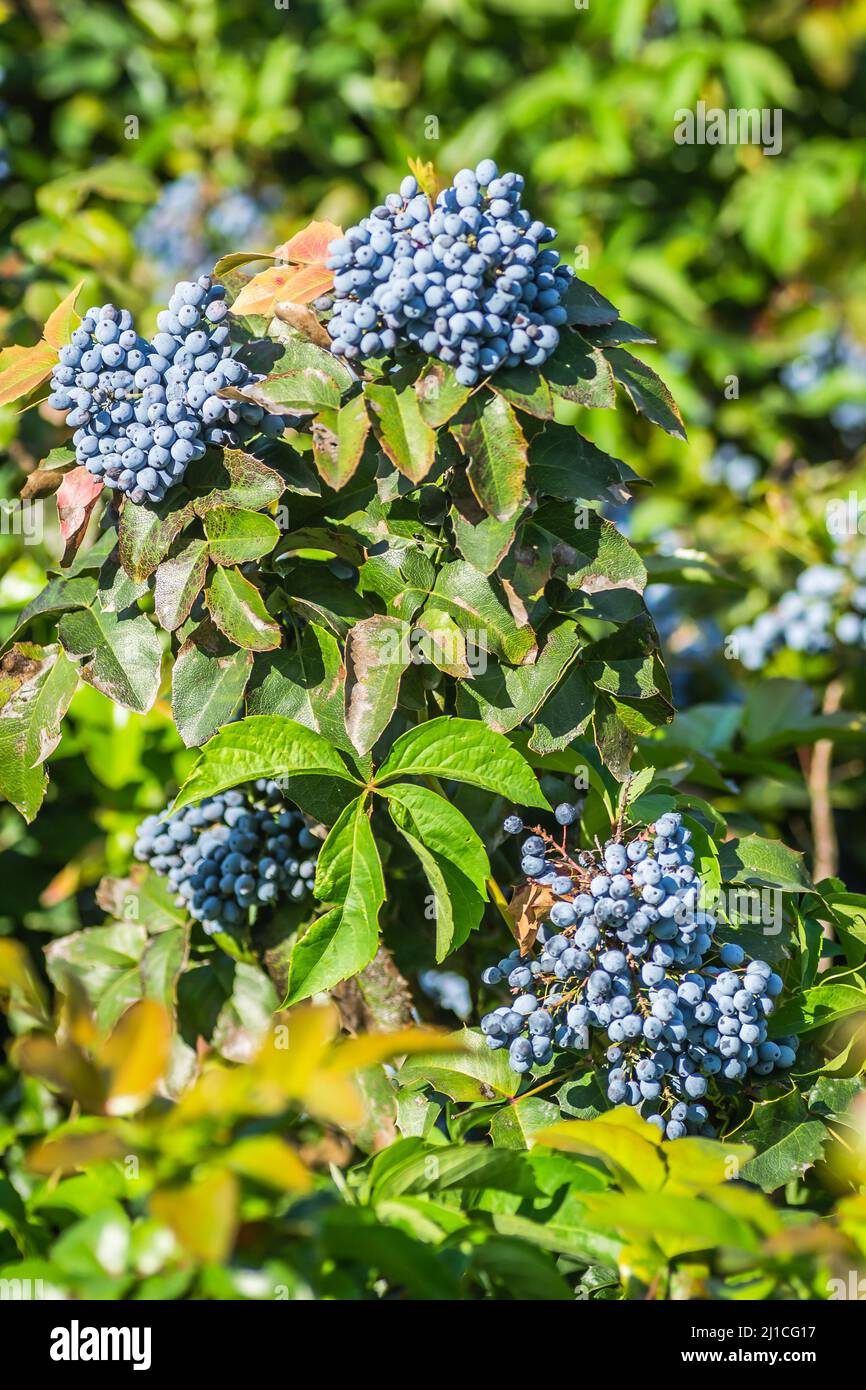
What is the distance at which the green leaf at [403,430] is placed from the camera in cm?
78

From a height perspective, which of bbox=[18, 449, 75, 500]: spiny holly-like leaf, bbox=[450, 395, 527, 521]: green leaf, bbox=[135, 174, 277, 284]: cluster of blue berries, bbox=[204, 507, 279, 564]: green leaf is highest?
bbox=[135, 174, 277, 284]: cluster of blue berries

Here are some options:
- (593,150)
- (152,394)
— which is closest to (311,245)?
(152,394)

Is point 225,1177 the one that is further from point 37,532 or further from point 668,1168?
point 37,532

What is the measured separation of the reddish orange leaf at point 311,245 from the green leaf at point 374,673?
0.25 meters

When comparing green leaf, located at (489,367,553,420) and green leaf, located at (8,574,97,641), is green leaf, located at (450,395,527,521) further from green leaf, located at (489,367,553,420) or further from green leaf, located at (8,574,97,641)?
green leaf, located at (8,574,97,641)

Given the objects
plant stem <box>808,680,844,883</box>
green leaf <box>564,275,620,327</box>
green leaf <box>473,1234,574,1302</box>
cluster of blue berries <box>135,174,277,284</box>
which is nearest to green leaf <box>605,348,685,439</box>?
green leaf <box>564,275,620,327</box>

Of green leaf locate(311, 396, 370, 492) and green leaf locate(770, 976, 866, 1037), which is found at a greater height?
Result: green leaf locate(311, 396, 370, 492)

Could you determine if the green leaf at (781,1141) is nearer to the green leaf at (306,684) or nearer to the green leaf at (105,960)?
the green leaf at (306,684)

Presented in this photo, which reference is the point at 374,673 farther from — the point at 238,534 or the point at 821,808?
the point at 821,808

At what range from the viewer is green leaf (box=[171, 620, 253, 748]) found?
88 cm

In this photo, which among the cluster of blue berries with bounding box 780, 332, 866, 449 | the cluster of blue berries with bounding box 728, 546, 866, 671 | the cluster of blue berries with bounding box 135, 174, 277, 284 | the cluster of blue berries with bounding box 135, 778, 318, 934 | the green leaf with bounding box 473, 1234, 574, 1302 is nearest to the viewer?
the green leaf with bounding box 473, 1234, 574, 1302

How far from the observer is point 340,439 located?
2.71 feet

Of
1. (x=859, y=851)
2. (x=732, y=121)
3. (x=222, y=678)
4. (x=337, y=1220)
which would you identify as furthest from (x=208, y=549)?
(x=732, y=121)

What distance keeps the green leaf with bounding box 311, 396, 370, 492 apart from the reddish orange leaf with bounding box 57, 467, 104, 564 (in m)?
0.17
